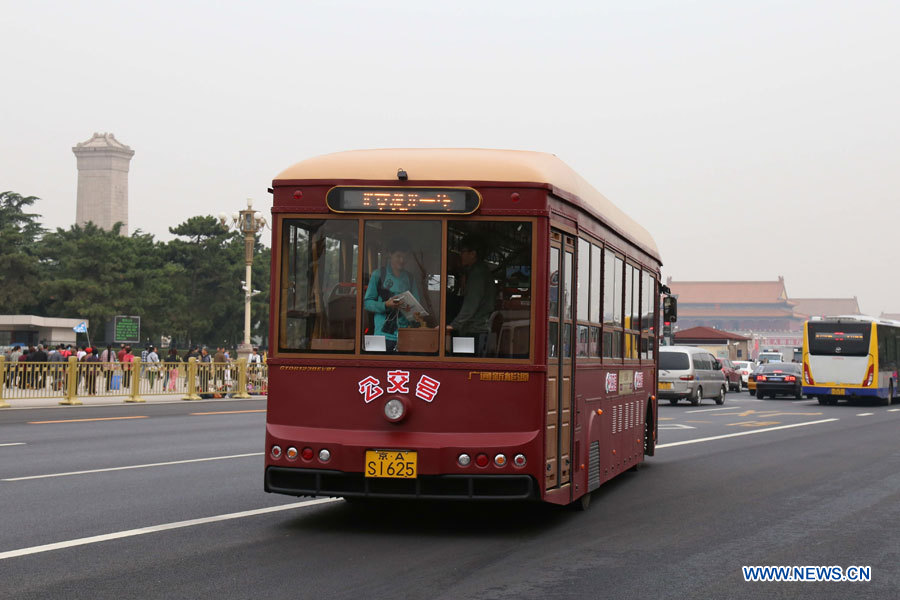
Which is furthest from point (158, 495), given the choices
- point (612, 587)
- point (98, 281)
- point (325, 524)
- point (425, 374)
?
point (98, 281)

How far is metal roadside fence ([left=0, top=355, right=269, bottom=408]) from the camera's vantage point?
28.1m

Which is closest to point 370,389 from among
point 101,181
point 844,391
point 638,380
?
point 638,380

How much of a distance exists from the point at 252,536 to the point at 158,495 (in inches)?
106

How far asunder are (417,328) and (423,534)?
1664 mm

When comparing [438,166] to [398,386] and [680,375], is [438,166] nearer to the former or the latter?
[398,386]

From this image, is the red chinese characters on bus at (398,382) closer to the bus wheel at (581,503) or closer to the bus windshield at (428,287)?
the bus windshield at (428,287)

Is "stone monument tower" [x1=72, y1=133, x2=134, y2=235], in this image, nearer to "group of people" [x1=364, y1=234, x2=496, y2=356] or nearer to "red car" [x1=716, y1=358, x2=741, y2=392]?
"red car" [x1=716, y1=358, x2=741, y2=392]

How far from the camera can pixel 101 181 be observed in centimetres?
13088

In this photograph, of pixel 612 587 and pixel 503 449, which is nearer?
pixel 612 587

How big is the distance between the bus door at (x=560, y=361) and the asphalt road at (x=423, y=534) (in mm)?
604

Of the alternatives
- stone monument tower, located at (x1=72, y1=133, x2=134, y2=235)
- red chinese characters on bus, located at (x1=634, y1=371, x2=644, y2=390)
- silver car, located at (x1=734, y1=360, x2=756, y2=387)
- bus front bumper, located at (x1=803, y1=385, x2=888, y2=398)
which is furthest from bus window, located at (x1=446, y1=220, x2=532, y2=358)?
stone monument tower, located at (x1=72, y1=133, x2=134, y2=235)

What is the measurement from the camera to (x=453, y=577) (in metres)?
7.45

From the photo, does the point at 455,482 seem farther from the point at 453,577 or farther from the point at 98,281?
the point at 98,281

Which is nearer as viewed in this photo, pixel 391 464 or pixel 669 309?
pixel 391 464
